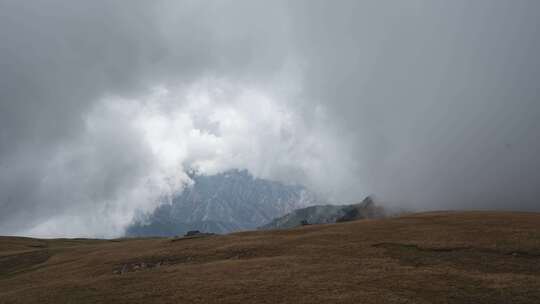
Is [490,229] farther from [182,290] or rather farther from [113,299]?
[113,299]

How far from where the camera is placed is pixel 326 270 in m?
37.9

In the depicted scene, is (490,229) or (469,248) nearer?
(469,248)

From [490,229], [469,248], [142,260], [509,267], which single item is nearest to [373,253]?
[469,248]

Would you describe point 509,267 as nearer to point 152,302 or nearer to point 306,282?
point 306,282

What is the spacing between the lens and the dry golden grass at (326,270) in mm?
30391

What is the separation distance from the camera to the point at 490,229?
2028 inches

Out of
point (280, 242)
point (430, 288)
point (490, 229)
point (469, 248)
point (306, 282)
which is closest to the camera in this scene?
point (430, 288)

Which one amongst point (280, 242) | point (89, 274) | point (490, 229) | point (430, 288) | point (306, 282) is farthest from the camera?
point (280, 242)

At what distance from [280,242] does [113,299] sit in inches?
1103

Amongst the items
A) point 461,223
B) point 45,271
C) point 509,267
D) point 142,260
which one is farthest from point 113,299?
point 461,223

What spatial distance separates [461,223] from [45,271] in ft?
211

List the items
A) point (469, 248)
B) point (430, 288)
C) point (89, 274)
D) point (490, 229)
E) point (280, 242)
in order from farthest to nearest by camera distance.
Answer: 1. point (280, 242)
2. point (490, 229)
3. point (89, 274)
4. point (469, 248)
5. point (430, 288)

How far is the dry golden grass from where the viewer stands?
1196 inches

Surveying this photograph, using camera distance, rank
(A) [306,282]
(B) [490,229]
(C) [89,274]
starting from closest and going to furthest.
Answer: (A) [306,282] < (C) [89,274] < (B) [490,229]
